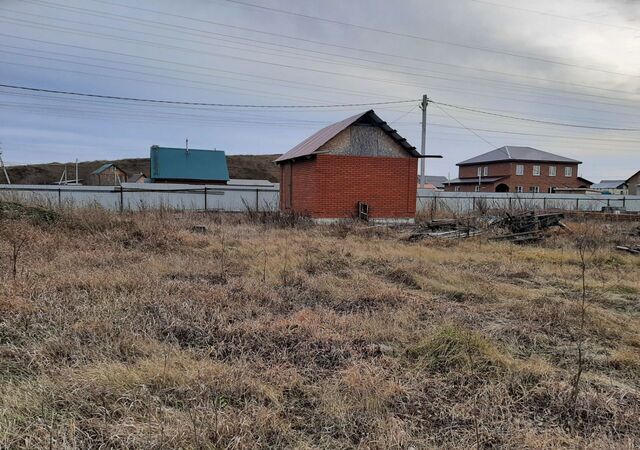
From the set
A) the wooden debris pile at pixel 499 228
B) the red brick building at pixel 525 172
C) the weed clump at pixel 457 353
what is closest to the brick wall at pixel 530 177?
the red brick building at pixel 525 172

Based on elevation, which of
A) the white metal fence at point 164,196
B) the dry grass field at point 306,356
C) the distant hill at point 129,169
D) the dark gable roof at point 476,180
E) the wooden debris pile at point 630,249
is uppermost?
the distant hill at point 129,169

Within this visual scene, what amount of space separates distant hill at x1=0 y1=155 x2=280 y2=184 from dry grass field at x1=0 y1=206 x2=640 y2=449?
77.9 meters

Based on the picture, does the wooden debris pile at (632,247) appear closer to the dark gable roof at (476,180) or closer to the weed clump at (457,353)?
the weed clump at (457,353)

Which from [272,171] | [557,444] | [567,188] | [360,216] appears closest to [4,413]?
[557,444]

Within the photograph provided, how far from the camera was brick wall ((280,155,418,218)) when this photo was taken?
17094 millimetres

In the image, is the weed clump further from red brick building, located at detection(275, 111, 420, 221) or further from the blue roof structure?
the blue roof structure

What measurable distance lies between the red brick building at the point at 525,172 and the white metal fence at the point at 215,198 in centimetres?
2387

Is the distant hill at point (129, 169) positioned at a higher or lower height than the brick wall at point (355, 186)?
higher

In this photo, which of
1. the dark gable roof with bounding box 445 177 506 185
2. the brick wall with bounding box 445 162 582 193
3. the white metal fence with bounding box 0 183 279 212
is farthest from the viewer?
the dark gable roof with bounding box 445 177 506 185

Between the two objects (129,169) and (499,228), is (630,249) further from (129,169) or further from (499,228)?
(129,169)

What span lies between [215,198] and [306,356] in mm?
22297

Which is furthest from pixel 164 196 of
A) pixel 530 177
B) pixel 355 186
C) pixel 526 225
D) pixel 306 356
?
pixel 530 177

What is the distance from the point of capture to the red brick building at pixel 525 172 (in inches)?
2157

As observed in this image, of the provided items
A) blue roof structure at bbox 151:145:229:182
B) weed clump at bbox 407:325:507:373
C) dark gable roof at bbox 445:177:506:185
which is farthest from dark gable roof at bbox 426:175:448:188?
weed clump at bbox 407:325:507:373
